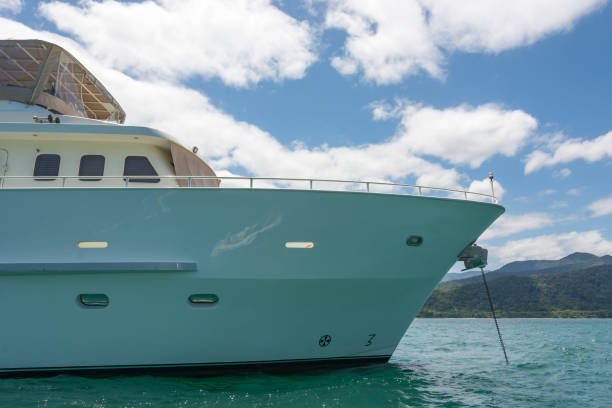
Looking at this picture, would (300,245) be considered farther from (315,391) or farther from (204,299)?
(315,391)

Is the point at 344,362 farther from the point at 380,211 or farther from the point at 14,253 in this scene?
the point at 14,253

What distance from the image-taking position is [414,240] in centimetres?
711

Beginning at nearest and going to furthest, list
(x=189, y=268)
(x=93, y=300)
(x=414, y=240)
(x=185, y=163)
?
(x=189, y=268) < (x=93, y=300) < (x=414, y=240) < (x=185, y=163)

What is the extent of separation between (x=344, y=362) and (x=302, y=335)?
111 cm

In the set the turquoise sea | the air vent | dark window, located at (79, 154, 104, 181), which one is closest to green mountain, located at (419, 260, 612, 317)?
the turquoise sea

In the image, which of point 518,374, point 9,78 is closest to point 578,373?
point 518,374

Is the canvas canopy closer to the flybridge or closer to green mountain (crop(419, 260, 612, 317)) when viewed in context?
the flybridge

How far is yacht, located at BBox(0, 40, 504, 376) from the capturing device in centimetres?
628

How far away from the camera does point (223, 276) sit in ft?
21.0

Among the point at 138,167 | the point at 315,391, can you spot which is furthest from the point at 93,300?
the point at 315,391

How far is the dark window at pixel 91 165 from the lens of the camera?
7.61 m

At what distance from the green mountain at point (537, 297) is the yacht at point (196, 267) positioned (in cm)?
9889

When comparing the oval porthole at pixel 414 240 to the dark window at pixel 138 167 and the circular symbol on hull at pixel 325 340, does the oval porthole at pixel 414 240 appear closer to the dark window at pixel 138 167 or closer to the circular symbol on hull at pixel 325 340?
the circular symbol on hull at pixel 325 340

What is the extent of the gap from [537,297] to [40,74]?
12237 centimetres
